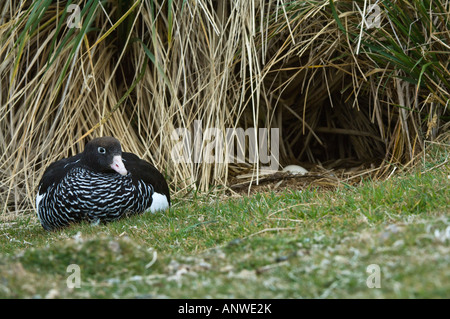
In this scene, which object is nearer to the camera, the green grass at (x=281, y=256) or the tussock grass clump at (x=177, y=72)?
the green grass at (x=281, y=256)

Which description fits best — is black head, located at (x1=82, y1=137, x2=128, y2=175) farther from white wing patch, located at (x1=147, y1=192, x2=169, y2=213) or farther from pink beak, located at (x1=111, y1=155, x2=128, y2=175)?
white wing patch, located at (x1=147, y1=192, x2=169, y2=213)

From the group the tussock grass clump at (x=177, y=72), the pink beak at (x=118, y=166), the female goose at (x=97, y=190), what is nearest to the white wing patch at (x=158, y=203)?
the female goose at (x=97, y=190)

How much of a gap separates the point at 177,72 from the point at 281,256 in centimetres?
291

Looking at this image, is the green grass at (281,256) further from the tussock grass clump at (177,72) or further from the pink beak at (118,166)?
the tussock grass clump at (177,72)

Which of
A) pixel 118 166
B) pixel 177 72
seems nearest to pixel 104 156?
pixel 118 166

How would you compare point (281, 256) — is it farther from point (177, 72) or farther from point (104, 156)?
point (177, 72)

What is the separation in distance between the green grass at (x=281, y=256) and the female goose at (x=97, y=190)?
556 millimetres

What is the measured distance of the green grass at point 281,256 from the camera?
215cm

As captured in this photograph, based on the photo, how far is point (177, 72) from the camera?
517 cm

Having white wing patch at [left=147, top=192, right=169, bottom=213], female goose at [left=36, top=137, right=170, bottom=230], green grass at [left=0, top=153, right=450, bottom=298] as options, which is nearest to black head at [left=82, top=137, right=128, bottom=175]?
female goose at [left=36, top=137, right=170, bottom=230]

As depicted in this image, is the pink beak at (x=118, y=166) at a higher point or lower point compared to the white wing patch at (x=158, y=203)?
higher

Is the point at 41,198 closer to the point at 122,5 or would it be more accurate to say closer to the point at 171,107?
the point at 171,107

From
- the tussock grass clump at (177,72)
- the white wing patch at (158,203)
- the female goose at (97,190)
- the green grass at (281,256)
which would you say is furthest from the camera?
the tussock grass clump at (177,72)

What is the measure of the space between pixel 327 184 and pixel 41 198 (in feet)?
6.83
